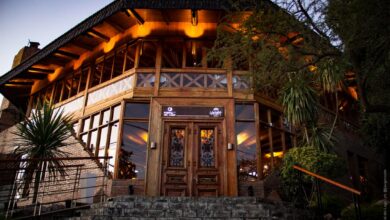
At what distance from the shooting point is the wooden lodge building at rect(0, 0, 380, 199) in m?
10.1

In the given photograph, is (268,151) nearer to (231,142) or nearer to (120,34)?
(231,142)

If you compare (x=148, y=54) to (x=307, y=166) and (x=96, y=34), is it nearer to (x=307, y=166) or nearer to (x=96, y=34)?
(x=96, y=34)

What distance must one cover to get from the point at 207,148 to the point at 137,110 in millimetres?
2716

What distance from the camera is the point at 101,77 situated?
1244 centimetres

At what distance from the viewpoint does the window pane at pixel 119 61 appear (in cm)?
1238

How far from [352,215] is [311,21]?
3979 mm

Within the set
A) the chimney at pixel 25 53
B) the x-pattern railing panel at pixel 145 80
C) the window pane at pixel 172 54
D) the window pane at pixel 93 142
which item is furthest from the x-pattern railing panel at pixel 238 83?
the chimney at pixel 25 53

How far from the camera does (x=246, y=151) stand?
1041 cm

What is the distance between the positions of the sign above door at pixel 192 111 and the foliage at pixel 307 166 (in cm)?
275

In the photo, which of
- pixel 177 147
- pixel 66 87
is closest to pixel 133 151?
pixel 177 147

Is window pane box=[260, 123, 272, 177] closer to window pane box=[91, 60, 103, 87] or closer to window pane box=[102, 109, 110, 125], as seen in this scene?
window pane box=[102, 109, 110, 125]

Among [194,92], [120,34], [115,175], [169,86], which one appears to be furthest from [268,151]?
[120,34]

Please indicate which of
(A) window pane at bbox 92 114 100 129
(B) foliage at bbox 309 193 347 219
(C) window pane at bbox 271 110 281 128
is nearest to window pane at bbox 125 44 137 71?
(A) window pane at bbox 92 114 100 129

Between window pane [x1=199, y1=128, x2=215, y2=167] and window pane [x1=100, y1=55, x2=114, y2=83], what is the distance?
457 cm
